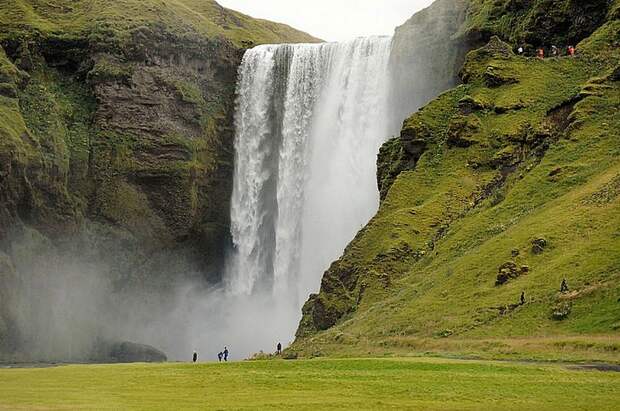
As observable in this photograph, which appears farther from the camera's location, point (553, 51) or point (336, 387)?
point (553, 51)

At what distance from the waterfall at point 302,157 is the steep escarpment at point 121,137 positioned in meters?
3.45

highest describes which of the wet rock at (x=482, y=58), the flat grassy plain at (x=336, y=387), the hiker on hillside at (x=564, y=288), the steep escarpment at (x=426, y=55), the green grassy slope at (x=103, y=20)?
the green grassy slope at (x=103, y=20)

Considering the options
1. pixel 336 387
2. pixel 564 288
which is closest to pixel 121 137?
pixel 564 288

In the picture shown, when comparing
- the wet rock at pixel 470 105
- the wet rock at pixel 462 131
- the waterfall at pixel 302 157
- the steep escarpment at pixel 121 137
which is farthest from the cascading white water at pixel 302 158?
the wet rock at pixel 462 131

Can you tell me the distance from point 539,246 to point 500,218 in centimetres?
743

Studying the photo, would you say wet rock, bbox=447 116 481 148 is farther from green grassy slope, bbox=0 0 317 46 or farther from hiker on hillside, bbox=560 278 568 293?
green grassy slope, bbox=0 0 317 46

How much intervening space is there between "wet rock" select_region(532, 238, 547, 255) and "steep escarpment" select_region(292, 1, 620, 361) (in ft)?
0.28

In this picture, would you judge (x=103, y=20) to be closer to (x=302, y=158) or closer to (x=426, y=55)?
(x=302, y=158)

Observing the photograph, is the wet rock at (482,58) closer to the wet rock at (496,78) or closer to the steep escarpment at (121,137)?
the wet rock at (496,78)

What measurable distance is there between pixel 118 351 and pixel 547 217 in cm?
5480

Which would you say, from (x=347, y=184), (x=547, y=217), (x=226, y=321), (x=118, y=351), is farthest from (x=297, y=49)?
(x=547, y=217)

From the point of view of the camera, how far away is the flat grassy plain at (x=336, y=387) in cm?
2430

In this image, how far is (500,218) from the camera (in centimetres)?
5184

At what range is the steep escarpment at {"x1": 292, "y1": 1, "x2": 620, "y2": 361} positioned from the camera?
38906 mm
